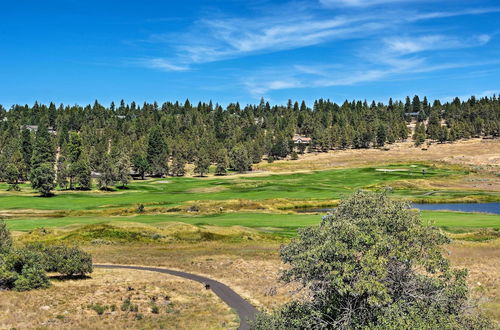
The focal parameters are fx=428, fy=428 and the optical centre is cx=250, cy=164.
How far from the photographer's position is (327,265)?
1988cm

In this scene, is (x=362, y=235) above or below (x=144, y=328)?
above

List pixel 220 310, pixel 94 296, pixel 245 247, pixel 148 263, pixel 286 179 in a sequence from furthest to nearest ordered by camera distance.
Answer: pixel 286 179, pixel 245 247, pixel 148 263, pixel 94 296, pixel 220 310

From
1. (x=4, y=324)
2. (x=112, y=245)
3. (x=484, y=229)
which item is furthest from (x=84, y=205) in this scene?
(x=484, y=229)

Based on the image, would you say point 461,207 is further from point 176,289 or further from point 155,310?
point 155,310

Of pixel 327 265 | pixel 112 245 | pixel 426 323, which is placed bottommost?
pixel 112 245

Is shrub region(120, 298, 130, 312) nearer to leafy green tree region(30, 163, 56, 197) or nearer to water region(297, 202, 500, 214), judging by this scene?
water region(297, 202, 500, 214)

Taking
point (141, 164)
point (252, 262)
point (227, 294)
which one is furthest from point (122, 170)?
point (227, 294)

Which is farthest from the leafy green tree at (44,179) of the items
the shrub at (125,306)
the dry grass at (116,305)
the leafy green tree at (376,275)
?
the leafy green tree at (376,275)

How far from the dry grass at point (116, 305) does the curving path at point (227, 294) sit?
83cm

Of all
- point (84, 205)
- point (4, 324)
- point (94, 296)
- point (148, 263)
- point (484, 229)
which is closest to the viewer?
point (4, 324)

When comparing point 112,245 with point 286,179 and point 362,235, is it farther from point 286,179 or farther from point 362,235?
point 286,179

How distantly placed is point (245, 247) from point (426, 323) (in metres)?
46.7

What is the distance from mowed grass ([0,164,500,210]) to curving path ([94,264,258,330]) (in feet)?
195

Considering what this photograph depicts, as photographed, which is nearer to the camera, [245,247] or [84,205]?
[245,247]
